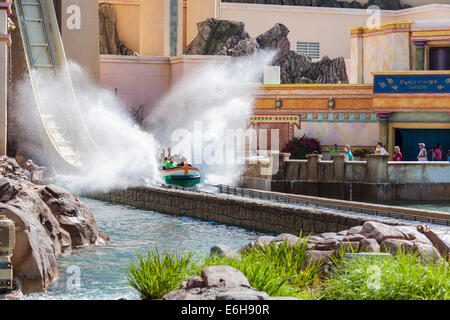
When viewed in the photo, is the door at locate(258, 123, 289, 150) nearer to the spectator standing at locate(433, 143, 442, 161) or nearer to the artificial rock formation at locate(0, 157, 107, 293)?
the spectator standing at locate(433, 143, 442, 161)

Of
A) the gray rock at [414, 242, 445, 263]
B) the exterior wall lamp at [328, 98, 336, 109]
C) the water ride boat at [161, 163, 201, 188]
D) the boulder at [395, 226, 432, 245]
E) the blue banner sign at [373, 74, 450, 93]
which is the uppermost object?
the blue banner sign at [373, 74, 450, 93]

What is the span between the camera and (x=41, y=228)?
1475cm

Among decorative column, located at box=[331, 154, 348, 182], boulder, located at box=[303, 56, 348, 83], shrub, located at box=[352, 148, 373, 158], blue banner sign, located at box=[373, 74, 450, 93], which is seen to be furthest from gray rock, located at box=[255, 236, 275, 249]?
boulder, located at box=[303, 56, 348, 83]

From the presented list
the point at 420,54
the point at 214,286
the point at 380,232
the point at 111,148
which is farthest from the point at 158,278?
the point at 420,54

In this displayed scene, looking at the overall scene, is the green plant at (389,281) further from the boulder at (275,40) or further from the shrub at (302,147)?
the boulder at (275,40)

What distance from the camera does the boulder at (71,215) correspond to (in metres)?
18.3

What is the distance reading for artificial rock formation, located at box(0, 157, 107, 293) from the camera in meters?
13.1

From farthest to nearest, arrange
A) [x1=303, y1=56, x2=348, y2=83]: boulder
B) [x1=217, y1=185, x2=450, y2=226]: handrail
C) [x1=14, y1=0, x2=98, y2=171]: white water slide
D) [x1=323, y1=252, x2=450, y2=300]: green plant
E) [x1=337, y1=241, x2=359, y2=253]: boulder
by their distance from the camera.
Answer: [x1=303, y1=56, x2=348, y2=83]: boulder < [x1=14, y1=0, x2=98, y2=171]: white water slide < [x1=217, y1=185, x2=450, y2=226]: handrail < [x1=337, y1=241, x2=359, y2=253]: boulder < [x1=323, y1=252, x2=450, y2=300]: green plant

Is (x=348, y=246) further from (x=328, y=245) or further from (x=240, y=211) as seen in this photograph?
(x=240, y=211)

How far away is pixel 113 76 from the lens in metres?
43.3

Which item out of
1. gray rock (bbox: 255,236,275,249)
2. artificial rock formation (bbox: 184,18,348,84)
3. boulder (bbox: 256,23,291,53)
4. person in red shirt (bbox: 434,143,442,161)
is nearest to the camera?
gray rock (bbox: 255,236,275,249)

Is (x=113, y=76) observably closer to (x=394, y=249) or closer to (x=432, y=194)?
(x=432, y=194)

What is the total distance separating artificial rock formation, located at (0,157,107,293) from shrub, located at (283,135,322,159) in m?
20.2

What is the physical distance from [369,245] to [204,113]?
92.7 ft
